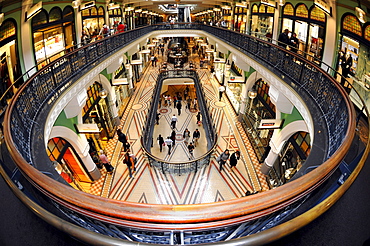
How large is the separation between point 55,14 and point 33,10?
2136 mm

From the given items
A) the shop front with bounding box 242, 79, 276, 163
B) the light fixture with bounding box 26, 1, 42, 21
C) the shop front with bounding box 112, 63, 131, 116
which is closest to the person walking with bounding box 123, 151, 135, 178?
the light fixture with bounding box 26, 1, 42, 21

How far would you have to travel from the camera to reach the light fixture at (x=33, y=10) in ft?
22.4

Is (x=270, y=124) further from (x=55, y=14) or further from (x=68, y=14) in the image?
(x=68, y=14)

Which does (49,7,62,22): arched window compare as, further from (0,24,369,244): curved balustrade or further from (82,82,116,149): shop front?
(0,24,369,244): curved balustrade

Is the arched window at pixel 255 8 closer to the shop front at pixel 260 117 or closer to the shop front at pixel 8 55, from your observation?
the shop front at pixel 260 117

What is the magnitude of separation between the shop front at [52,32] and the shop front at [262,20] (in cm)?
892

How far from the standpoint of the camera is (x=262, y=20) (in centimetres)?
1290

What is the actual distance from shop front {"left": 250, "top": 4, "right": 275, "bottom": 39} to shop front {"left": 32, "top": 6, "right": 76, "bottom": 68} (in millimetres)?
8916

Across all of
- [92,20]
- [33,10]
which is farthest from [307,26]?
[92,20]

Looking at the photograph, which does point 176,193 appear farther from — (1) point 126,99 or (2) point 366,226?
(1) point 126,99

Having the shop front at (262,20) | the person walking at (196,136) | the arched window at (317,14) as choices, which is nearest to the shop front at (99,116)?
the person walking at (196,136)

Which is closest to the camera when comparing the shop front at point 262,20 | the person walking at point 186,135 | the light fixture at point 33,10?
the light fixture at point 33,10

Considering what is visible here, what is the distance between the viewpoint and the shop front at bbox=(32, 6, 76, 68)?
7742mm

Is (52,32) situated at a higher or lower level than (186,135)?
higher
